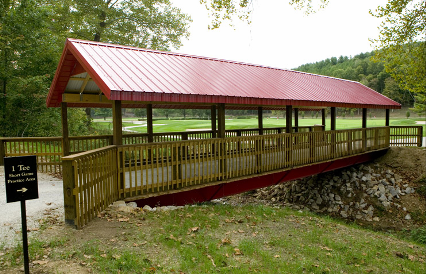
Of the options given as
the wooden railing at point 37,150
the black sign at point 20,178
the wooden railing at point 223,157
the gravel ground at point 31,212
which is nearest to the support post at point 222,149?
the wooden railing at point 223,157

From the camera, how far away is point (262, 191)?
734 inches

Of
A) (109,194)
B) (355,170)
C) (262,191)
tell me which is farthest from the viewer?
(262,191)

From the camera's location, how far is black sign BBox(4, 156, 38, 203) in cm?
407

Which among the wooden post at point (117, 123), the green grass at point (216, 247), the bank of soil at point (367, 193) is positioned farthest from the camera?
the bank of soil at point (367, 193)

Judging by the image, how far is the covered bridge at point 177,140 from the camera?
659 centimetres

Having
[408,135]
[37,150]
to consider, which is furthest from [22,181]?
[408,135]

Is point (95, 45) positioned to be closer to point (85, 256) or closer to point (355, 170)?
point (85, 256)

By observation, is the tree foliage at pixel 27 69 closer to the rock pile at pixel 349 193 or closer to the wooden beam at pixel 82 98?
the wooden beam at pixel 82 98

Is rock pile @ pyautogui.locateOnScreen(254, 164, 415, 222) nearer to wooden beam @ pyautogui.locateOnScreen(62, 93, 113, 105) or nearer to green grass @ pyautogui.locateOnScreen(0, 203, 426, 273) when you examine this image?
green grass @ pyautogui.locateOnScreen(0, 203, 426, 273)

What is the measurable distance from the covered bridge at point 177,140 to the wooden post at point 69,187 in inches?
0.7

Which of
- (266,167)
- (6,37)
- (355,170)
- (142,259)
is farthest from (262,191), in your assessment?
(6,37)

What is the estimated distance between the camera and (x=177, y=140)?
10.9 metres

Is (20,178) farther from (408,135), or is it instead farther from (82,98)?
(408,135)

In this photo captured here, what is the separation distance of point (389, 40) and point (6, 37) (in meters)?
23.5
